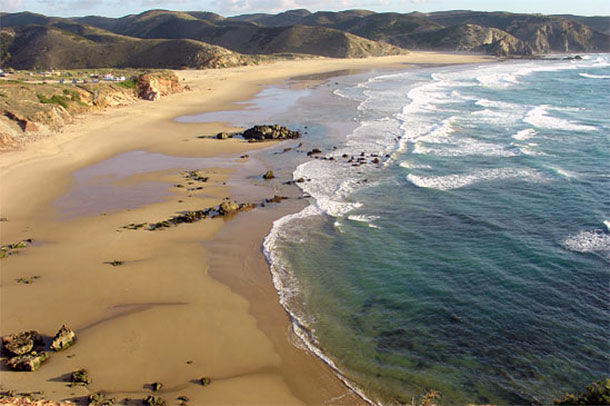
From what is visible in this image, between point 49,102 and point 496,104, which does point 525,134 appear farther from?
point 49,102

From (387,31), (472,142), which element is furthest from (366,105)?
(387,31)

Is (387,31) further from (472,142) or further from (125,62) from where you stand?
(472,142)

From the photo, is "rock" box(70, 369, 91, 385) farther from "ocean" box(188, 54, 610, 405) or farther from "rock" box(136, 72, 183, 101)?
"rock" box(136, 72, 183, 101)

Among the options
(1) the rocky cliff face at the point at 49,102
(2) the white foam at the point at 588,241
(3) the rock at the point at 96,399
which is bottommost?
(3) the rock at the point at 96,399

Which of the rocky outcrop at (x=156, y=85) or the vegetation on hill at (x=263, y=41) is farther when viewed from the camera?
the vegetation on hill at (x=263, y=41)

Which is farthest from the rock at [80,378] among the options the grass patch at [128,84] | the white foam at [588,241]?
the grass patch at [128,84]

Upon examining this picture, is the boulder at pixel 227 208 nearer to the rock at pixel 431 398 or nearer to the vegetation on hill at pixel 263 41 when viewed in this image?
the rock at pixel 431 398
